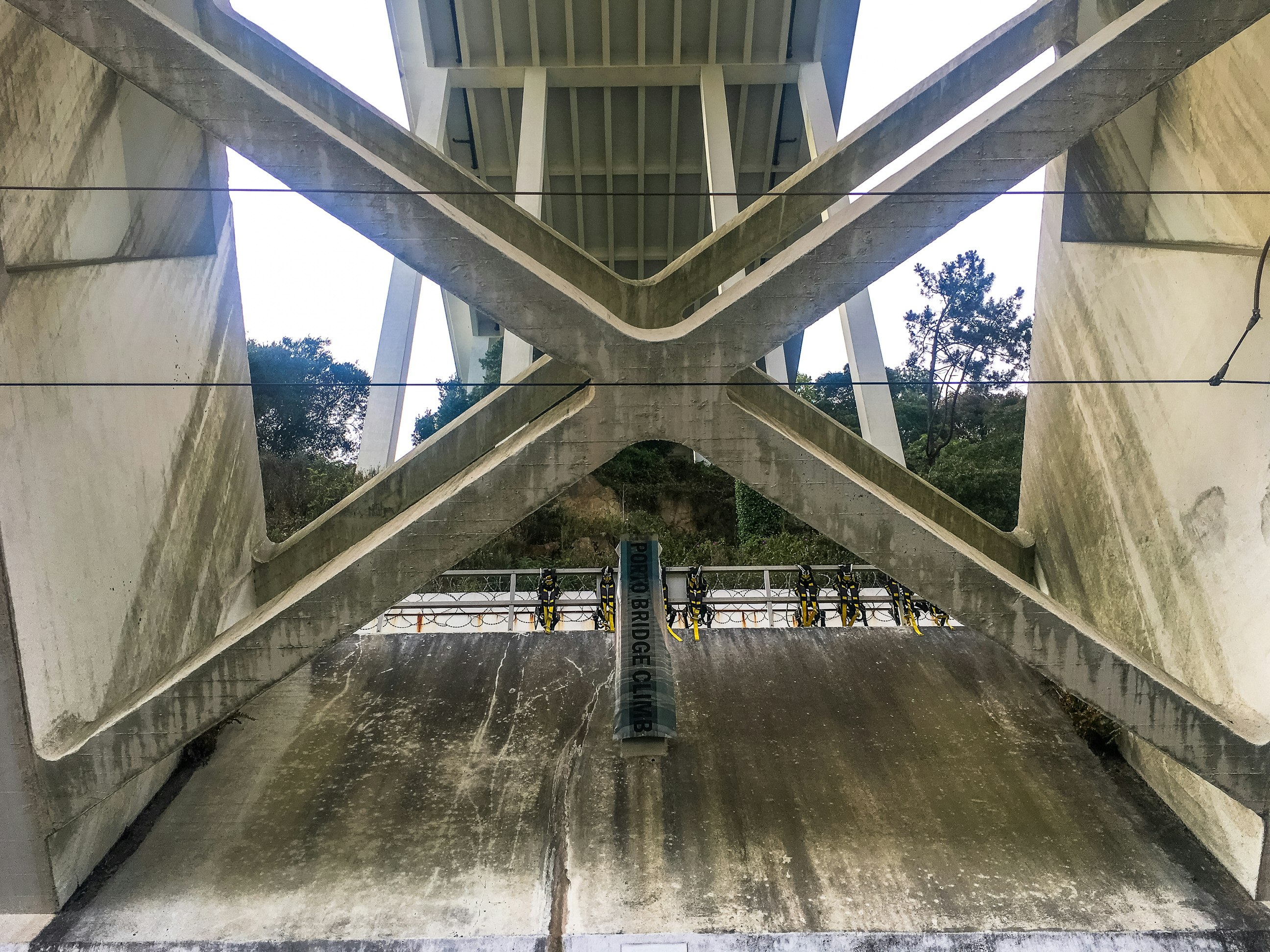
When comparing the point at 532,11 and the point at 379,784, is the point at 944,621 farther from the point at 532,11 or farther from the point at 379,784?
the point at 532,11

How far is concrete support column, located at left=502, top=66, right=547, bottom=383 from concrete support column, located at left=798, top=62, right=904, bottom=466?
492 cm

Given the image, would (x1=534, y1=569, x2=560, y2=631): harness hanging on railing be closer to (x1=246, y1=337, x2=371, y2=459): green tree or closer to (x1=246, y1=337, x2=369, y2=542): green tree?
(x1=246, y1=337, x2=369, y2=542): green tree

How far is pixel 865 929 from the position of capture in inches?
301

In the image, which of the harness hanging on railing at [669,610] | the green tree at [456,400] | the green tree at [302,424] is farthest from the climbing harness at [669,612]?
the green tree at [456,400]

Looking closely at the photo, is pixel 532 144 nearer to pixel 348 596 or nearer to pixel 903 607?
pixel 903 607

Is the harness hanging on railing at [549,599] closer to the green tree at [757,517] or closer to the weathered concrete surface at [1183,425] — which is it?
the weathered concrete surface at [1183,425]

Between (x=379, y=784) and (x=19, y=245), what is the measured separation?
6196 millimetres

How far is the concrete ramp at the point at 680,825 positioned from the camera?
7.75 meters

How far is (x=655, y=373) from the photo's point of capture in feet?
25.9

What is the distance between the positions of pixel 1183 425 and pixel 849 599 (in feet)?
20.4

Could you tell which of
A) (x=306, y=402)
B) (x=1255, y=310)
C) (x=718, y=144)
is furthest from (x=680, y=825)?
(x=306, y=402)

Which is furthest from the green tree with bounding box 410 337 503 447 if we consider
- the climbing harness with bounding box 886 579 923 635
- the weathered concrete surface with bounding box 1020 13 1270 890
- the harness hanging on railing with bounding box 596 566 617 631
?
the weathered concrete surface with bounding box 1020 13 1270 890

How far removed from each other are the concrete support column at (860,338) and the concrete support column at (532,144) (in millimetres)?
4920

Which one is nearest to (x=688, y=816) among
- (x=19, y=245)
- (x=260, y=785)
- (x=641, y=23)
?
(x=260, y=785)
